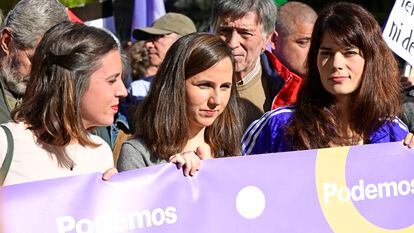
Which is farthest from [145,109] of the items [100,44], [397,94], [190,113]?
[397,94]

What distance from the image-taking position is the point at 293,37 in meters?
5.80

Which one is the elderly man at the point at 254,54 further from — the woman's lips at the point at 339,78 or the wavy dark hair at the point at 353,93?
the woman's lips at the point at 339,78

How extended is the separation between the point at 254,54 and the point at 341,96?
3.84 ft

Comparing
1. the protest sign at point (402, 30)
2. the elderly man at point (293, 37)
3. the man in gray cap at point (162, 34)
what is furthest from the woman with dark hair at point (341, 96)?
the man in gray cap at point (162, 34)

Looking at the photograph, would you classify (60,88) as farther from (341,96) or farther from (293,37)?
(293,37)

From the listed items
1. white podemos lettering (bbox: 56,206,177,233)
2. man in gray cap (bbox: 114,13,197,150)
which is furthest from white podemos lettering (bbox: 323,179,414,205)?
man in gray cap (bbox: 114,13,197,150)

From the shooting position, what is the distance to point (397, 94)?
4055 millimetres

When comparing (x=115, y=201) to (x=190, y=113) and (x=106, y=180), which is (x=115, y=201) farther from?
(x=190, y=113)

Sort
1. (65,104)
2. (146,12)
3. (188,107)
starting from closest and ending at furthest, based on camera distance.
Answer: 1. (65,104)
2. (188,107)
3. (146,12)

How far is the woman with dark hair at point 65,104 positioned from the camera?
11.0ft

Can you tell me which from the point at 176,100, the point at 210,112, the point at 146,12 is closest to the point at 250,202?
the point at 210,112

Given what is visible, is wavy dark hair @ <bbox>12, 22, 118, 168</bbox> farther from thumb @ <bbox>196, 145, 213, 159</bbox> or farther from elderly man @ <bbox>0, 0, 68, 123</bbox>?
elderly man @ <bbox>0, 0, 68, 123</bbox>

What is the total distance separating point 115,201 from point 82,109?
1.36 ft

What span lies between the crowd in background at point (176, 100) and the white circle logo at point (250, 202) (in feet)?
0.76
